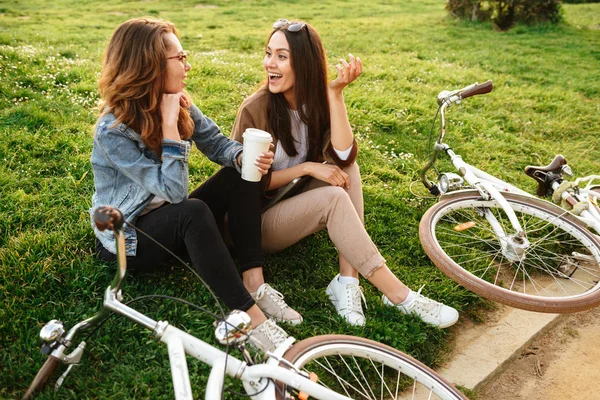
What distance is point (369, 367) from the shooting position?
2.72 metres

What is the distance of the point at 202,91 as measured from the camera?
592 centimetres

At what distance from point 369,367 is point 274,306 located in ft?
1.99

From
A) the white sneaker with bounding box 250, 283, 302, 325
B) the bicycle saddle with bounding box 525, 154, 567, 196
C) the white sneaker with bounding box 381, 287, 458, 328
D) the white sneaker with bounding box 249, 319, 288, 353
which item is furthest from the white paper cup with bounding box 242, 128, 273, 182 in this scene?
the bicycle saddle with bounding box 525, 154, 567, 196

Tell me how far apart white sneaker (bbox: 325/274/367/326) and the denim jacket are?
3.55 feet

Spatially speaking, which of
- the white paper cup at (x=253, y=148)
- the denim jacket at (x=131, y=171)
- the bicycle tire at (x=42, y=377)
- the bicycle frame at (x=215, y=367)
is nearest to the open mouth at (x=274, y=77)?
the white paper cup at (x=253, y=148)

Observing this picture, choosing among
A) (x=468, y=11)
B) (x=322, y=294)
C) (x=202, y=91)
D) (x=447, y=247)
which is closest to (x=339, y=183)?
(x=322, y=294)

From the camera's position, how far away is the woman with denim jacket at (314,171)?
300cm

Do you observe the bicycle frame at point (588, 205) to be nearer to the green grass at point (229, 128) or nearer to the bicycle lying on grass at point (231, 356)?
the green grass at point (229, 128)

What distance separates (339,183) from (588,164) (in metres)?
3.44

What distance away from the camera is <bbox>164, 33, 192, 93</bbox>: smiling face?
8.92ft

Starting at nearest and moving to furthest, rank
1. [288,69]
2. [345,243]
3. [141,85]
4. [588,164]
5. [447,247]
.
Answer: [141,85], [345,243], [288,69], [447,247], [588,164]

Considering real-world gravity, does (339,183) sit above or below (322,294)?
above

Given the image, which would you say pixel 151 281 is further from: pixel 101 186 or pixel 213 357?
pixel 213 357

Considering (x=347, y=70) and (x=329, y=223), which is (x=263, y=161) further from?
(x=347, y=70)
